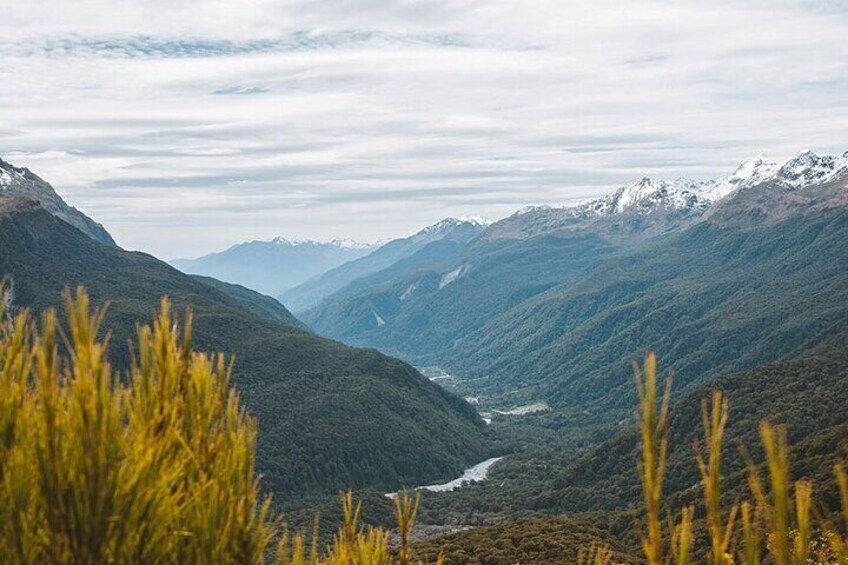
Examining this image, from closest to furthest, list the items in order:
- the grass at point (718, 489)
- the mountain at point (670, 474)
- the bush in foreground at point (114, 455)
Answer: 1. the grass at point (718, 489)
2. the bush in foreground at point (114, 455)
3. the mountain at point (670, 474)

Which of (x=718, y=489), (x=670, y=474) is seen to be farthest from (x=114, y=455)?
(x=670, y=474)

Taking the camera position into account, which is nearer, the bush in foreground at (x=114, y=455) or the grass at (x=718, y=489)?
the grass at (x=718, y=489)

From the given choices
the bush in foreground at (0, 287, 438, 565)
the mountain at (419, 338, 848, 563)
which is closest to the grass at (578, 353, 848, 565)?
the bush in foreground at (0, 287, 438, 565)

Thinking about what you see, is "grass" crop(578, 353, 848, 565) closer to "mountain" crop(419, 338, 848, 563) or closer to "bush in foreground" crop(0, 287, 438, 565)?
"bush in foreground" crop(0, 287, 438, 565)

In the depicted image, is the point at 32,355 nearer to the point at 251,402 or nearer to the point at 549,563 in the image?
the point at 549,563

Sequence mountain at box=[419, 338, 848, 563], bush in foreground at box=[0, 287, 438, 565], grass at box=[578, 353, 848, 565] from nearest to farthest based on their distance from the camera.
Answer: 1. grass at box=[578, 353, 848, 565]
2. bush in foreground at box=[0, 287, 438, 565]
3. mountain at box=[419, 338, 848, 563]

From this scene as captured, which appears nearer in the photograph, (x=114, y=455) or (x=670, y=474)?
(x=114, y=455)

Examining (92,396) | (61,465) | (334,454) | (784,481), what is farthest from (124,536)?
(334,454)

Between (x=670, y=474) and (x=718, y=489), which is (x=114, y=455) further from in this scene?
(x=670, y=474)

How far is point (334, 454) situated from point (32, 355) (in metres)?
191

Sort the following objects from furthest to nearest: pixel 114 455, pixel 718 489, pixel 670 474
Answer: pixel 670 474, pixel 114 455, pixel 718 489

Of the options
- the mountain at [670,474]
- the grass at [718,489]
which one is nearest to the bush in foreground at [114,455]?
the grass at [718,489]

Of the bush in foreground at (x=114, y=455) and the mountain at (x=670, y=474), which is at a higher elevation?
the bush in foreground at (x=114, y=455)

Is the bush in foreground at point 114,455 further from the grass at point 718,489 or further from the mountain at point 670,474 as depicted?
the mountain at point 670,474
